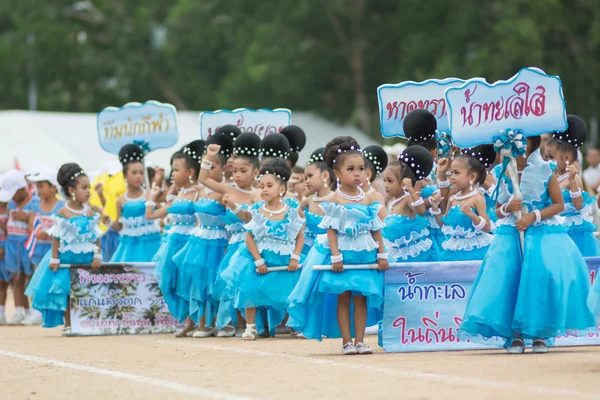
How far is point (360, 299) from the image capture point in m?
11.4

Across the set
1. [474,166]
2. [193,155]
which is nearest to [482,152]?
[474,166]

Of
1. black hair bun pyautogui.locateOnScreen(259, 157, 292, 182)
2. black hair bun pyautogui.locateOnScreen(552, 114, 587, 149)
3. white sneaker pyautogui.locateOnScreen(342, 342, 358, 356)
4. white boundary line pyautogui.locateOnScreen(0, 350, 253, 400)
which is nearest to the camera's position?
white boundary line pyautogui.locateOnScreen(0, 350, 253, 400)

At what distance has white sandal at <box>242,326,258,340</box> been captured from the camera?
549 inches

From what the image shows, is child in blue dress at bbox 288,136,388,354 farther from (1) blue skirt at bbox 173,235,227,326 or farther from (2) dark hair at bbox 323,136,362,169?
(1) blue skirt at bbox 173,235,227,326

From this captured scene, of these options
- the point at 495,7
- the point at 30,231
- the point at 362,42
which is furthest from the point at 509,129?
the point at 362,42

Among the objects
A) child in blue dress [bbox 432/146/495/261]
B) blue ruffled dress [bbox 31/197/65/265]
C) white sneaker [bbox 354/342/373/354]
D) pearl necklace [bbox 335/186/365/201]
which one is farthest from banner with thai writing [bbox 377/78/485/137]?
blue ruffled dress [bbox 31/197/65/265]

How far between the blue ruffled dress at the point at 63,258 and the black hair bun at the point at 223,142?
72.7 inches

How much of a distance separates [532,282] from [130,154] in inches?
292

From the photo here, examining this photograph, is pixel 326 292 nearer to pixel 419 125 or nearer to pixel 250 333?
pixel 419 125

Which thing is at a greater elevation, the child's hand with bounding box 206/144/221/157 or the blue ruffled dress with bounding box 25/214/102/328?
the child's hand with bounding box 206/144/221/157

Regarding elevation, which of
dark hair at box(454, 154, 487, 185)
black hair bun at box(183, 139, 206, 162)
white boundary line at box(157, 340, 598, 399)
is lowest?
white boundary line at box(157, 340, 598, 399)

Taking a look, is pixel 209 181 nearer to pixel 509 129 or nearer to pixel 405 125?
pixel 405 125

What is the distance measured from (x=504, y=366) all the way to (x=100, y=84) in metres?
44.7

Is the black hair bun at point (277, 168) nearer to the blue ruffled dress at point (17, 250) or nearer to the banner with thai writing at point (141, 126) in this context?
the banner with thai writing at point (141, 126)
